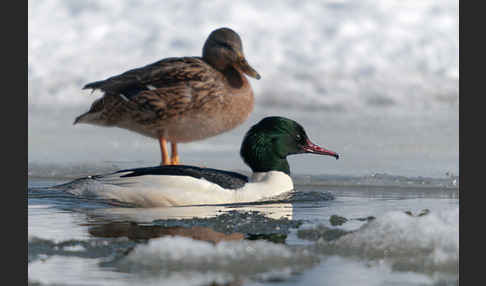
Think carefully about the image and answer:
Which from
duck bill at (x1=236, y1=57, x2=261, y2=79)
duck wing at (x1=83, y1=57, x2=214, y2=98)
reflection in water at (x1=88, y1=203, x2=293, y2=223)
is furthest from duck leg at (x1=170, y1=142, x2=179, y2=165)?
reflection in water at (x1=88, y1=203, x2=293, y2=223)

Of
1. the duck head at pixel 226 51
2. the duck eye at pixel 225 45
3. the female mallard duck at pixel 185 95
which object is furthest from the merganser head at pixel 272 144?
the duck eye at pixel 225 45

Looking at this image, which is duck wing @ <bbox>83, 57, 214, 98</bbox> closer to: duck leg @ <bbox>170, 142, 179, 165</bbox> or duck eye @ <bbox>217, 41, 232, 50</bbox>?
duck eye @ <bbox>217, 41, 232, 50</bbox>

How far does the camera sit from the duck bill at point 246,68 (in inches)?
371

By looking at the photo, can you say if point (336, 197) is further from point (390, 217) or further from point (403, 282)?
point (403, 282)

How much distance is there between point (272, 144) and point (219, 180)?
1.03 m

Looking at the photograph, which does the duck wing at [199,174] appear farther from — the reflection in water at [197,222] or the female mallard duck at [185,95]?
the female mallard duck at [185,95]

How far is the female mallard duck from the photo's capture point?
9.25m

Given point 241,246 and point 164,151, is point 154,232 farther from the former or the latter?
point 164,151

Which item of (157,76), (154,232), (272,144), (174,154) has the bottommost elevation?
(154,232)

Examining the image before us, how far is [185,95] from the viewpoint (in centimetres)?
921

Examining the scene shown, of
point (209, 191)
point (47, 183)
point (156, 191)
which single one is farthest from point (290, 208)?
point (47, 183)

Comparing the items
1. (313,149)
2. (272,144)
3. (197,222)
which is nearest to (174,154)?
(272,144)

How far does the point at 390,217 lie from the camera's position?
5.54m

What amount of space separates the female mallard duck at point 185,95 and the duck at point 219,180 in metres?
0.77
